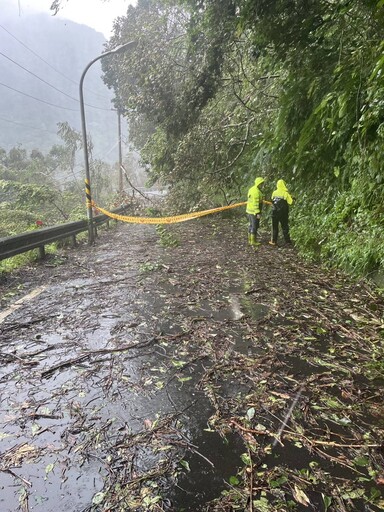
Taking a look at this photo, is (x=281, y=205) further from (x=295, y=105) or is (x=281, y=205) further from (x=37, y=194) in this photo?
(x=37, y=194)

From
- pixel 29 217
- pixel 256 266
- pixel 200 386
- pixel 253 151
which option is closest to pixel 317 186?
pixel 256 266

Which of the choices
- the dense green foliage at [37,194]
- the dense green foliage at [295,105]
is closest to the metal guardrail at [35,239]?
the dense green foliage at [37,194]

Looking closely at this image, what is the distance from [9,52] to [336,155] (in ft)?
755

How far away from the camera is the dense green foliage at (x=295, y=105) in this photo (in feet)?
18.1

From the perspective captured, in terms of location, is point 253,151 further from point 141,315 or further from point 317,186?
point 141,315

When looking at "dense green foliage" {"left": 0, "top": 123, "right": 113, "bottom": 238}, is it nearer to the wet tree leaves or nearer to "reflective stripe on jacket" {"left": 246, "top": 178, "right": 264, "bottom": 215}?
"reflective stripe on jacket" {"left": 246, "top": 178, "right": 264, "bottom": 215}

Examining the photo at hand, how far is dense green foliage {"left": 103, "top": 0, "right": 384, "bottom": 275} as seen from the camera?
5.51 meters

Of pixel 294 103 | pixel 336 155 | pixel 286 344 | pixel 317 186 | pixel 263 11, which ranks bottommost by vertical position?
pixel 286 344

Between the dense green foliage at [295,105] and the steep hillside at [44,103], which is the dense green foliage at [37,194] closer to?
the dense green foliage at [295,105]

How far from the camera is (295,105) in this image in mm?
7441

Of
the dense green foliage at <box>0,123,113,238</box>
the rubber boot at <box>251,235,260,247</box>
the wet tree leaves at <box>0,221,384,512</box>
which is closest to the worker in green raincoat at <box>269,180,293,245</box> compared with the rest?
the rubber boot at <box>251,235,260,247</box>

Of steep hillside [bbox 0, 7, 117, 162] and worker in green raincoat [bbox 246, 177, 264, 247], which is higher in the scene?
steep hillside [bbox 0, 7, 117, 162]

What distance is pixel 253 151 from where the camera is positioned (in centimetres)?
1203

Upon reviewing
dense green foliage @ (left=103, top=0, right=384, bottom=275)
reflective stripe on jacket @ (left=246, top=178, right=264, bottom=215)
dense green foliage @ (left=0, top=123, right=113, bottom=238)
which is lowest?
dense green foliage @ (left=0, top=123, right=113, bottom=238)
